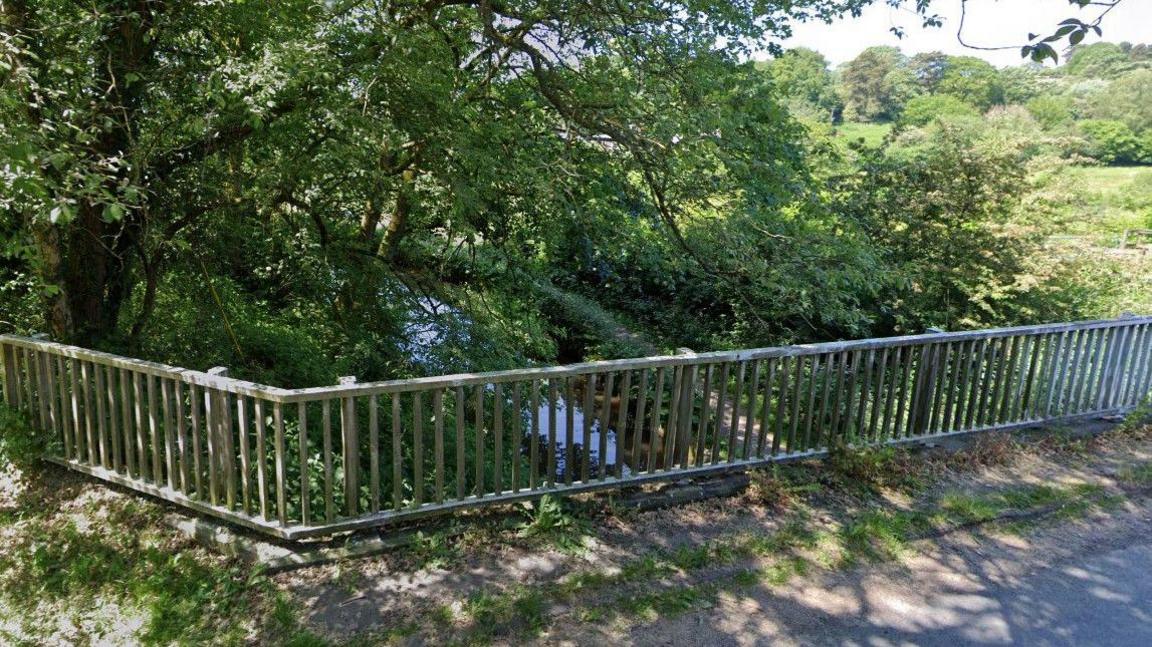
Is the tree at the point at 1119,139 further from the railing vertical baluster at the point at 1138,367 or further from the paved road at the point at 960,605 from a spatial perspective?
the paved road at the point at 960,605

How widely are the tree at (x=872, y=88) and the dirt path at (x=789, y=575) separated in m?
21.5

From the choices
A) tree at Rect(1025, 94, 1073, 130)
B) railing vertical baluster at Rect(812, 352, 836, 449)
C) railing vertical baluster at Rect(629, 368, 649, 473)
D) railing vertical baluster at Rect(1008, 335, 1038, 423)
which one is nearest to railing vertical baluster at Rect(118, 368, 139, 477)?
railing vertical baluster at Rect(629, 368, 649, 473)

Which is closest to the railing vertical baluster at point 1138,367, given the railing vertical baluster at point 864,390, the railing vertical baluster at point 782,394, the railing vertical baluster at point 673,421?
A: the railing vertical baluster at point 864,390

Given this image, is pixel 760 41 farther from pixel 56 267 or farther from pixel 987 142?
pixel 56 267

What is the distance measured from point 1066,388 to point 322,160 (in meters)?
5.76

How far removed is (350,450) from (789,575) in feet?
7.27

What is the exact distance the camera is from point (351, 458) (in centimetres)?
339

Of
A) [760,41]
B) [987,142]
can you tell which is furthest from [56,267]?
[987,142]

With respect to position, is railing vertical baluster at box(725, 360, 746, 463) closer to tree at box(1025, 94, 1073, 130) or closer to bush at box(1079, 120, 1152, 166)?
tree at box(1025, 94, 1073, 130)

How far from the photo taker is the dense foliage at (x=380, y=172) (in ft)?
13.4

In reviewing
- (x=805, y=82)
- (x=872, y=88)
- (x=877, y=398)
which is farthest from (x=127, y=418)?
(x=872, y=88)

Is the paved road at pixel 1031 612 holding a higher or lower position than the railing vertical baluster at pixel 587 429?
lower

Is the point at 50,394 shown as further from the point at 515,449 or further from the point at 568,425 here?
the point at 568,425

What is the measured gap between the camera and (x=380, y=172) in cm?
501
